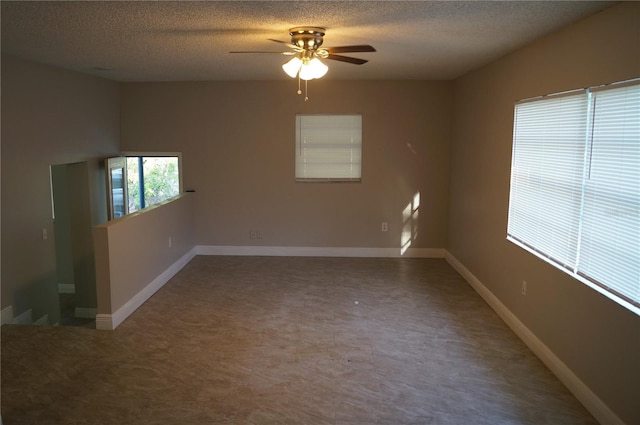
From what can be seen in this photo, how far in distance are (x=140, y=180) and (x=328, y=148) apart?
2.98 meters

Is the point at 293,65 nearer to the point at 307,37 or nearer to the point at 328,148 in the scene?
the point at 307,37

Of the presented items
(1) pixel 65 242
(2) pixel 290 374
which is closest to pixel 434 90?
(2) pixel 290 374

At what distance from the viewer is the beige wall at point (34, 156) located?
426 centimetres

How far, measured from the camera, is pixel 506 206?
14.0ft

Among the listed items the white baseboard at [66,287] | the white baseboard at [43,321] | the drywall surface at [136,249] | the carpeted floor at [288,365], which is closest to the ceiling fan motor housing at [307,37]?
the drywall surface at [136,249]

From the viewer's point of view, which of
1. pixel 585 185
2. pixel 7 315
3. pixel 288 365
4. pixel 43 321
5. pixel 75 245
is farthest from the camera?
pixel 75 245

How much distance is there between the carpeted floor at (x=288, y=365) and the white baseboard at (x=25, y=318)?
393mm

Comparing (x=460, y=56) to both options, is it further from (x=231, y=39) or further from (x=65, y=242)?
(x=65, y=242)

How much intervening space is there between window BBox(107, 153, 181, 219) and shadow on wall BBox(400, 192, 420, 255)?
3255mm

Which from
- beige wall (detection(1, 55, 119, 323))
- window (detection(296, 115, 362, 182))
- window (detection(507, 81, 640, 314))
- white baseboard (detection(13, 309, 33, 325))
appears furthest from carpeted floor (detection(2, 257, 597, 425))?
window (detection(296, 115, 362, 182))

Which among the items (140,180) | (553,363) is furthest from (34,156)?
(553,363)

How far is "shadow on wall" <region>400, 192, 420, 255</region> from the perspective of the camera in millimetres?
6371

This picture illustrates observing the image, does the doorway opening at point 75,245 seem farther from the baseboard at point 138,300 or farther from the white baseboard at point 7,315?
the white baseboard at point 7,315

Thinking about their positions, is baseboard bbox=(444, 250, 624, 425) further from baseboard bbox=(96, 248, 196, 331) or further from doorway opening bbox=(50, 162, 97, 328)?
doorway opening bbox=(50, 162, 97, 328)
